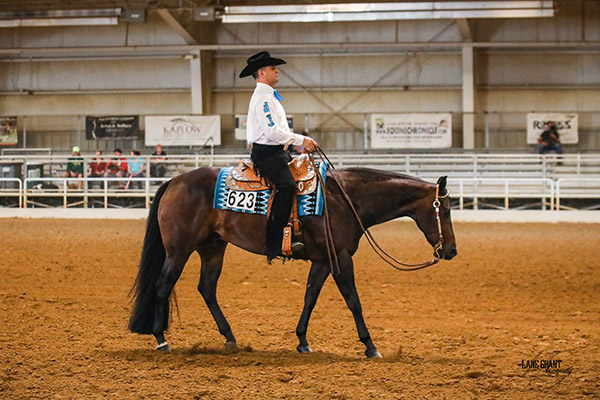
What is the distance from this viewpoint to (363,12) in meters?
19.9

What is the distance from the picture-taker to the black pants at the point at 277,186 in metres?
5.27

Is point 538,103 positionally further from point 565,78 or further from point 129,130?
point 129,130

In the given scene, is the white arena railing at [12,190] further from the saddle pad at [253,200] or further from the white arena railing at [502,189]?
the saddle pad at [253,200]

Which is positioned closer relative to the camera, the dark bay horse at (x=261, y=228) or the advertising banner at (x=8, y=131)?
the dark bay horse at (x=261, y=228)

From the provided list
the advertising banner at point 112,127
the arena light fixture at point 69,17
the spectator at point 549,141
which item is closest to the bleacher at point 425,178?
the spectator at point 549,141

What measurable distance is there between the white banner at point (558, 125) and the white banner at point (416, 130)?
258 centimetres

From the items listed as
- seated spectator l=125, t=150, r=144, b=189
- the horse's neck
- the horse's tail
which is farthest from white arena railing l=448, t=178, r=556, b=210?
the horse's tail

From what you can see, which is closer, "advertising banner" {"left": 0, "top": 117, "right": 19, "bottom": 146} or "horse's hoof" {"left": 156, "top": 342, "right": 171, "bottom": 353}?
"horse's hoof" {"left": 156, "top": 342, "right": 171, "bottom": 353}

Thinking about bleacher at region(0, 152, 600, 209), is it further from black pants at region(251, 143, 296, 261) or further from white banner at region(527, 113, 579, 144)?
black pants at region(251, 143, 296, 261)

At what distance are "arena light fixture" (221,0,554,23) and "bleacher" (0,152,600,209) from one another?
12.5 ft

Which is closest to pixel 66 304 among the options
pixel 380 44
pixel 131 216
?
pixel 131 216

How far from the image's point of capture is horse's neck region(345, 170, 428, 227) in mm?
5434

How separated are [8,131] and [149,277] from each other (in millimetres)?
21732

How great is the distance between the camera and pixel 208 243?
18.9ft
